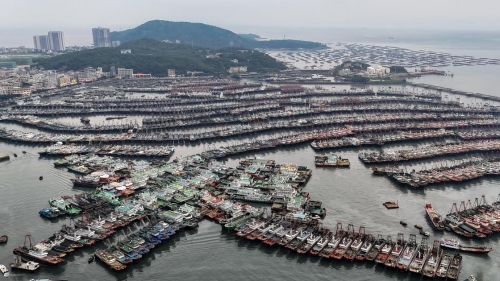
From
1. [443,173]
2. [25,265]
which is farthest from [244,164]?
[25,265]

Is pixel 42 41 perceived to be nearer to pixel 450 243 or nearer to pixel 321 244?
pixel 321 244

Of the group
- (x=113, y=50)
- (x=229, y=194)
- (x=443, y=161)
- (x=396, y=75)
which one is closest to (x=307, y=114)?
(x=443, y=161)

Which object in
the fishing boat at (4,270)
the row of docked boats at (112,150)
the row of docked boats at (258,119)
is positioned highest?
the row of docked boats at (258,119)

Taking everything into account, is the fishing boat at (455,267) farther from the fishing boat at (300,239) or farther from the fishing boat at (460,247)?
the fishing boat at (300,239)

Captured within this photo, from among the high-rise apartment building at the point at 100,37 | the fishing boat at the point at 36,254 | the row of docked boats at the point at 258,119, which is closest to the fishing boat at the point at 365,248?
the fishing boat at the point at 36,254

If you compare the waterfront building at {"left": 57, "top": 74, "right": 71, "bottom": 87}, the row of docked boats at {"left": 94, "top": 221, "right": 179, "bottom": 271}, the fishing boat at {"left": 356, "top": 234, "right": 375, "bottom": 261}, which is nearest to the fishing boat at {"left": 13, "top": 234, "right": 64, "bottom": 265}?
the row of docked boats at {"left": 94, "top": 221, "right": 179, "bottom": 271}

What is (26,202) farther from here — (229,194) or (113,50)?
(113,50)
